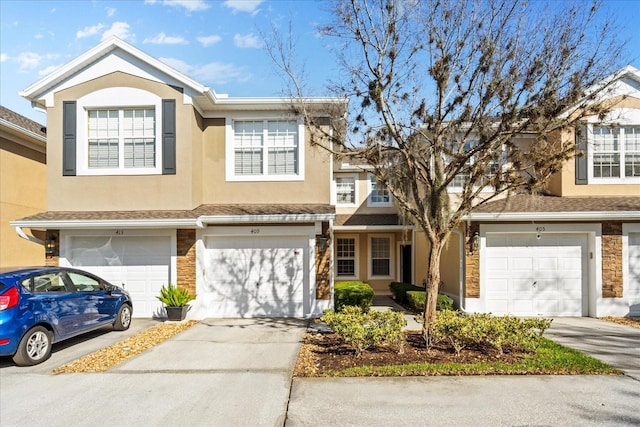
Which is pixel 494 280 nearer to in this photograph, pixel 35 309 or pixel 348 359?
pixel 348 359

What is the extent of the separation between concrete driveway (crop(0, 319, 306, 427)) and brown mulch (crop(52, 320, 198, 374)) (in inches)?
10.0

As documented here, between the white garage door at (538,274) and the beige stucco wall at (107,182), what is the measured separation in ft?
28.2

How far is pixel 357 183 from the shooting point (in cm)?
1816

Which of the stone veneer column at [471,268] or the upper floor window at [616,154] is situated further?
the upper floor window at [616,154]

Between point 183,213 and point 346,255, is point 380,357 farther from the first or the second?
point 346,255

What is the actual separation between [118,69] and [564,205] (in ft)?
41.6

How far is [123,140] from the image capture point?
1114 cm

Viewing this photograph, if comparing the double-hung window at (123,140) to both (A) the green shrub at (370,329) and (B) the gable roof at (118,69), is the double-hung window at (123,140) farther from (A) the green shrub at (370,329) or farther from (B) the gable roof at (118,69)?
(A) the green shrub at (370,329)

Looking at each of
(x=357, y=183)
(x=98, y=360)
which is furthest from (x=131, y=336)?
(x=357, y=183)

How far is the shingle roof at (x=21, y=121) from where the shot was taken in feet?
42.1

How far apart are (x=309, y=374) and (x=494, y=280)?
711 centimetres

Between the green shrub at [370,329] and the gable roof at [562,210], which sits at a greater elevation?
the gable roof at [562,210]

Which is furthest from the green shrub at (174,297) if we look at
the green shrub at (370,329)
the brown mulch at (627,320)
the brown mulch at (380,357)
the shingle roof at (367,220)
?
the brown mulch at (627,320)

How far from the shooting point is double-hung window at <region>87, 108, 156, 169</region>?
1114 centimetres
